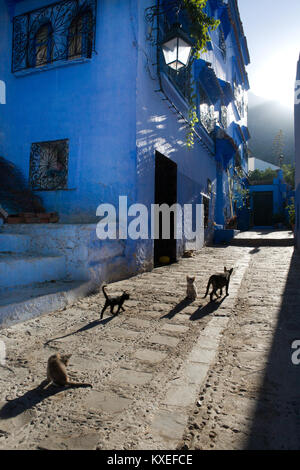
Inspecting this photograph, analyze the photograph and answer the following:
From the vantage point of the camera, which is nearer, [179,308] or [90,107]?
[179,308]

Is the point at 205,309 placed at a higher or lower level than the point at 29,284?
lower

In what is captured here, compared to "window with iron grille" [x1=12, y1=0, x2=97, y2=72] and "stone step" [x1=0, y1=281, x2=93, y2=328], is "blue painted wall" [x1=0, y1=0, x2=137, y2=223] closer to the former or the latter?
"window with iron grille" [x1=12, y1=0, x2=97, y2=72]

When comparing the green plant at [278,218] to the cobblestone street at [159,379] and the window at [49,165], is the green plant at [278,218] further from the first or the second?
the cobblestone street at [159,379]

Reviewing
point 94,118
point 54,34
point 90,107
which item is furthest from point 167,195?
point 54,34

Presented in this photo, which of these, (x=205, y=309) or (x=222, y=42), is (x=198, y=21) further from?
(x=222, y=42)

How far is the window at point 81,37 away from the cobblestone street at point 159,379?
5812 mm

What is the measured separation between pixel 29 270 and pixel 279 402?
11.1 ft

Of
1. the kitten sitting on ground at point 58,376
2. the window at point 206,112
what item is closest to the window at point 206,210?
the window at point 206,112

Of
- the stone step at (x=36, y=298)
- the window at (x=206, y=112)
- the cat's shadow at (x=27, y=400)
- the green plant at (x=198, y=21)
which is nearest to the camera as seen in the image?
the cat's shadow at (x=27, y=400)

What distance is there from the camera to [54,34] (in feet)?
22.1

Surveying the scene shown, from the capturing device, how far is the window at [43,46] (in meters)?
6.80

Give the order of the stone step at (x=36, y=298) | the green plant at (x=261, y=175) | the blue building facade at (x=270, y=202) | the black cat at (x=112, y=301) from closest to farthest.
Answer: the stone step at (x=36, y=298), the black cat at (x=112, y=301), the blue building facade at (x=270, y=202), the green plant at (x=261, y=175)

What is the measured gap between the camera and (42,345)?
248cm
